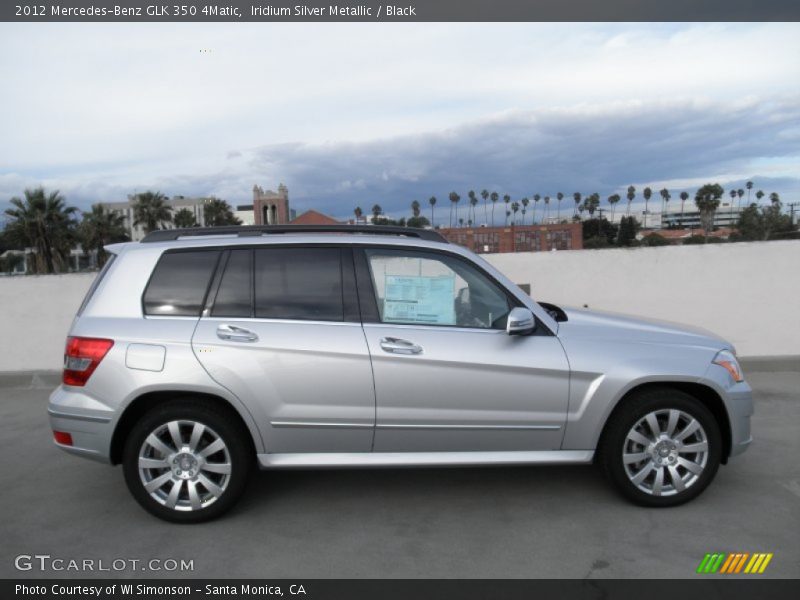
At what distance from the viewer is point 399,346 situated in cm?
375

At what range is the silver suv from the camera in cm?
372

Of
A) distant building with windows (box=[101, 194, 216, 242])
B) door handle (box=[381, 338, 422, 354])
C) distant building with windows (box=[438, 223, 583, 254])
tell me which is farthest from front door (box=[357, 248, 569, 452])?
distant building with windows (box=[101, 194, 216, 242])

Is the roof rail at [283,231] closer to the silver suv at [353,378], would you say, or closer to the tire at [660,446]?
the silver suv at [353,378]

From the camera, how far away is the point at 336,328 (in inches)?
150

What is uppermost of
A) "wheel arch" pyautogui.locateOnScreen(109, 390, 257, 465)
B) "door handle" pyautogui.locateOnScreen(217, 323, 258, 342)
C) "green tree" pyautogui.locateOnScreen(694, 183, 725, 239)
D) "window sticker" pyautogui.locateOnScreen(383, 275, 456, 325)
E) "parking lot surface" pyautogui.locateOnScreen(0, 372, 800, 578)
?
"green tree" pyautogui.locateOnScreen(694, 183, 725, 239)

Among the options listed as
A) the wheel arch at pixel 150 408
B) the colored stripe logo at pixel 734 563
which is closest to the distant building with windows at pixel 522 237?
the wheel arch at pixel 150 408

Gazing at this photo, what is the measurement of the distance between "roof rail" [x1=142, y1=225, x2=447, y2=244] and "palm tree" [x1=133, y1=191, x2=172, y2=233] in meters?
84.6

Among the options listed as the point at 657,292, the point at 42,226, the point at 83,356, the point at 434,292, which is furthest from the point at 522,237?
the point at 42,226

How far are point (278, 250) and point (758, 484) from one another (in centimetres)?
368

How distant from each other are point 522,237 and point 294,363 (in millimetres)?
12077

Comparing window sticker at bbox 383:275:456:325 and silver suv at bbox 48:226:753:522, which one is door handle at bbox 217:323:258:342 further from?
window sticker at bbox 383:275:456:325

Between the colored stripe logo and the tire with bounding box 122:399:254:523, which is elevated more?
the tire with bounding box 122:399:254:523
